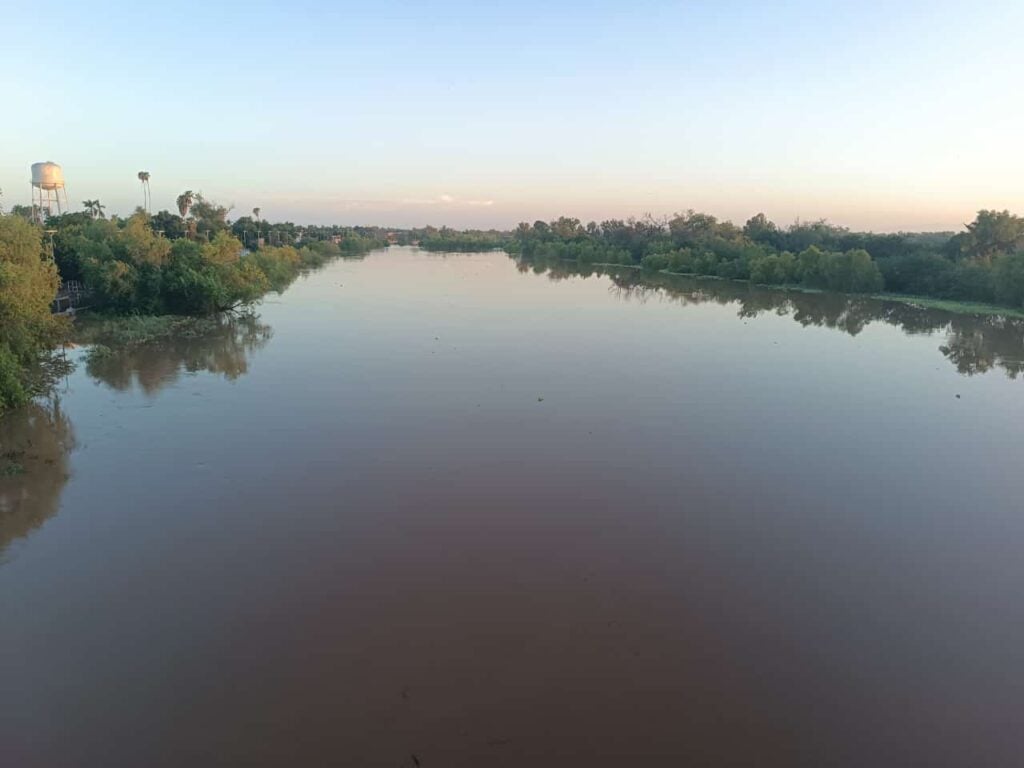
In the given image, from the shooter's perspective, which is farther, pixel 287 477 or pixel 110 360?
pixel 110 360

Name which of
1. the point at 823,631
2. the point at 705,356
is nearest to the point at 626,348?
the point at 705,356

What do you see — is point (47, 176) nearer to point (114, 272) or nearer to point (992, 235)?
point (114, 272)

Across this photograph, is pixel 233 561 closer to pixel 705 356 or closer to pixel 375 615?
pixel 375 615

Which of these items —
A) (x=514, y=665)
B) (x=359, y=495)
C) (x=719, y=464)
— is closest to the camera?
(x=514, y=665)

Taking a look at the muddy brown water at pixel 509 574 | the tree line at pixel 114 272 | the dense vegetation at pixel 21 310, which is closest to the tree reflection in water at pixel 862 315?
the muddy brown water at pixel 509 574

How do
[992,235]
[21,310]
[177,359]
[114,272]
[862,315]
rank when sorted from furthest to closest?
[992,235] → [862,315] → [114,272] → [177,359] → [21,310]

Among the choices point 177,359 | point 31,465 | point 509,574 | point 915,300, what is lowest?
point 509,574

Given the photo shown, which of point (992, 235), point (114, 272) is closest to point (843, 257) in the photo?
point (992, 235)

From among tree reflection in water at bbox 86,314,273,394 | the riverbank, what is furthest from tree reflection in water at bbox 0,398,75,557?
the riverbank
